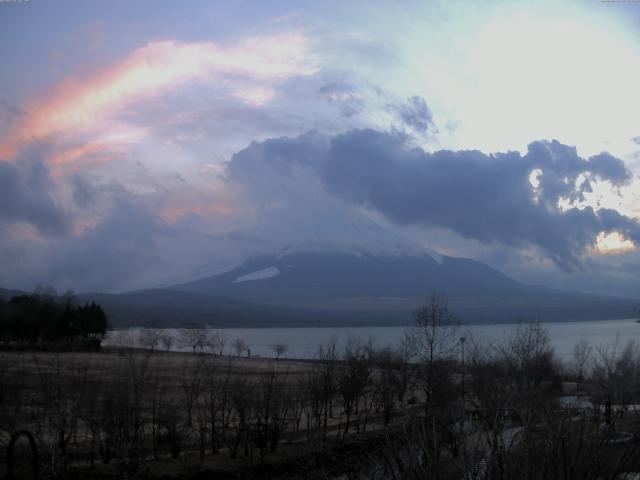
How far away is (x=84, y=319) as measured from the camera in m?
101

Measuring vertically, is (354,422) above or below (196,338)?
above

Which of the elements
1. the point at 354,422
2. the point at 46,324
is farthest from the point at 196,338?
the point at 354,422

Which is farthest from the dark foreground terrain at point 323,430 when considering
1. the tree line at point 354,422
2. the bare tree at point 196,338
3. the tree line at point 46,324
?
the bare tree at point 196,338

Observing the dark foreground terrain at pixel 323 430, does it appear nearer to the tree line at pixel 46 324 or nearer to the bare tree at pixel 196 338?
the tree line at pixel 46 324

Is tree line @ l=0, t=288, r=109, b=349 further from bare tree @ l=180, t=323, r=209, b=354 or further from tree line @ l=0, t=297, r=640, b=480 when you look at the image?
tree line @ l=0, t=297, r=640, b=480

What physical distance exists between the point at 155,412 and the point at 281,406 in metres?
6.87

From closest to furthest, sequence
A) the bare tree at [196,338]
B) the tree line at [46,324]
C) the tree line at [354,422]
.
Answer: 1. the tree line at [354,422]
2. the tree line at [46,324]
3. the bare tree at [196,338]

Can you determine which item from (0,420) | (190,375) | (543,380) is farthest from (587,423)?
(190,375)

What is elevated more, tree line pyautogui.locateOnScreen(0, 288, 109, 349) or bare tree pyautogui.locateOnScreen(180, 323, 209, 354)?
tree line pyautogui.locateOnScreen(0, 288, 109, 349)

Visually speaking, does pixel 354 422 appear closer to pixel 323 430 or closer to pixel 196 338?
pixel 323 430

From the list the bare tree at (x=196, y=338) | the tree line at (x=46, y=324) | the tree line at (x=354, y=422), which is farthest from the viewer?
the bare tree at (x=196, y=338)

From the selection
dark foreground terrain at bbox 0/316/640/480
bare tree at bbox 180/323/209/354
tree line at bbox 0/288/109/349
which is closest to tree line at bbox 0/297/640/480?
dark foreground terrain at bbox 0/316/640/480

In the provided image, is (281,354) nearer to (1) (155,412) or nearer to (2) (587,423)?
(1) (155,412)

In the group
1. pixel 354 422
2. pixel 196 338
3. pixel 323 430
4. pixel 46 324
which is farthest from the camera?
pixel 196 338
